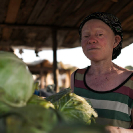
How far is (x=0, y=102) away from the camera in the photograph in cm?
42

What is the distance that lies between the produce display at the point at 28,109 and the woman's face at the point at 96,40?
2.72 feet

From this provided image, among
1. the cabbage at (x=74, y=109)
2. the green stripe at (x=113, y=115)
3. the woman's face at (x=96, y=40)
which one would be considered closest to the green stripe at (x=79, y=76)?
the woman's face at (x=96, y=40)

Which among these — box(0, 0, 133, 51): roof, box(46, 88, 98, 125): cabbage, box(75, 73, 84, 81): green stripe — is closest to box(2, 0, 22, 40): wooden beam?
box(0, 0, 133, 51): roof

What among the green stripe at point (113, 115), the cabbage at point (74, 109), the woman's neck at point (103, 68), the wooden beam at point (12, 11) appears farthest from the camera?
the wooden beam at point (12, 11)

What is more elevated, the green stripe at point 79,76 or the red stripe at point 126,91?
the green stripe at point 79,76

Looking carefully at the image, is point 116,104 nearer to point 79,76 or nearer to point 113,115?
point 113,115

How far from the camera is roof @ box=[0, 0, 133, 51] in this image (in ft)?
11.9

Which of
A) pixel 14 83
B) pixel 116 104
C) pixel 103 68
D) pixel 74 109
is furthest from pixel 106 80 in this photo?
pixel 14 83

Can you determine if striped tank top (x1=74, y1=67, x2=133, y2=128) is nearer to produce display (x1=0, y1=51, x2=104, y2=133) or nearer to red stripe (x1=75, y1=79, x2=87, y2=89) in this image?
red stripe (x1=75, y1=79, x2=87, y2=89)

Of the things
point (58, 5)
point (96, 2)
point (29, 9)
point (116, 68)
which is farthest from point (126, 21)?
point (116, 68)

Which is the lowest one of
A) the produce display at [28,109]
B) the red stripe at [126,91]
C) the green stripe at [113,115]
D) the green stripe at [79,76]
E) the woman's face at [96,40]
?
the green stripe at [113,115]

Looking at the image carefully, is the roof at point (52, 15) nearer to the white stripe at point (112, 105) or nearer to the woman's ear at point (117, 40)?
the woman's ear at point (117, 40)

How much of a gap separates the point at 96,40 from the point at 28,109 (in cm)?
124

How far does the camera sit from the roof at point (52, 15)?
3.63m
